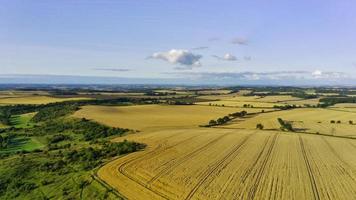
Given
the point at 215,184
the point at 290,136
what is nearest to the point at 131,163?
the point at 215,184

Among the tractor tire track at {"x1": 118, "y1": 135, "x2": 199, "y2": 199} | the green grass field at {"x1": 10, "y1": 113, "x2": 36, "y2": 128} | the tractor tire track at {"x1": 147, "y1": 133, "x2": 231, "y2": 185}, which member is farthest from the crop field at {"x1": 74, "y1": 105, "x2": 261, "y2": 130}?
the tractor tire track at {"x1": 147, "y1": 133, "x2": 231, "y2": 185}

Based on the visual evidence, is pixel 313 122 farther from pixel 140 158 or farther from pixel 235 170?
pixel 140 158

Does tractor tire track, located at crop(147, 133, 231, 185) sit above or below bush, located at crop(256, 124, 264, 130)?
above

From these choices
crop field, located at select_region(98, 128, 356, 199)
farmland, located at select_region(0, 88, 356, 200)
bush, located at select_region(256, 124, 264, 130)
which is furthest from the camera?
bush, located at select_region(256, 124, 264, 130)

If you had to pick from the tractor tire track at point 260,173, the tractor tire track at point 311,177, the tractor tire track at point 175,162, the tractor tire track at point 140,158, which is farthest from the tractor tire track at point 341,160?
the tractor tire track at point 140,158

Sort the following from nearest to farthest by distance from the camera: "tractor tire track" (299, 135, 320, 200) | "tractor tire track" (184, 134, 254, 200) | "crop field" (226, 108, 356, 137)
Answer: "tractor tire track" (299, 135, 320, 200), "tractor tire track" (184, 134, 254, 200), "crop field" (226, 108, 356, 137)

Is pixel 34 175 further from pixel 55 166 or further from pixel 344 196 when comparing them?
pixel 344 196

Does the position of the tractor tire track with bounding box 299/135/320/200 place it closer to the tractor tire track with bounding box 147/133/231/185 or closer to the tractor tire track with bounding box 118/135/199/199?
the tractor tire track with bounding box 118/135/199/199

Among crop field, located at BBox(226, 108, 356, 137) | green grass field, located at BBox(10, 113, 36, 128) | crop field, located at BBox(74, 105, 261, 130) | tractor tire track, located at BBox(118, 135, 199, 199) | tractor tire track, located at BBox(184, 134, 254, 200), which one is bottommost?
green grass field, located at BBox(10, 113, 36, 128)
